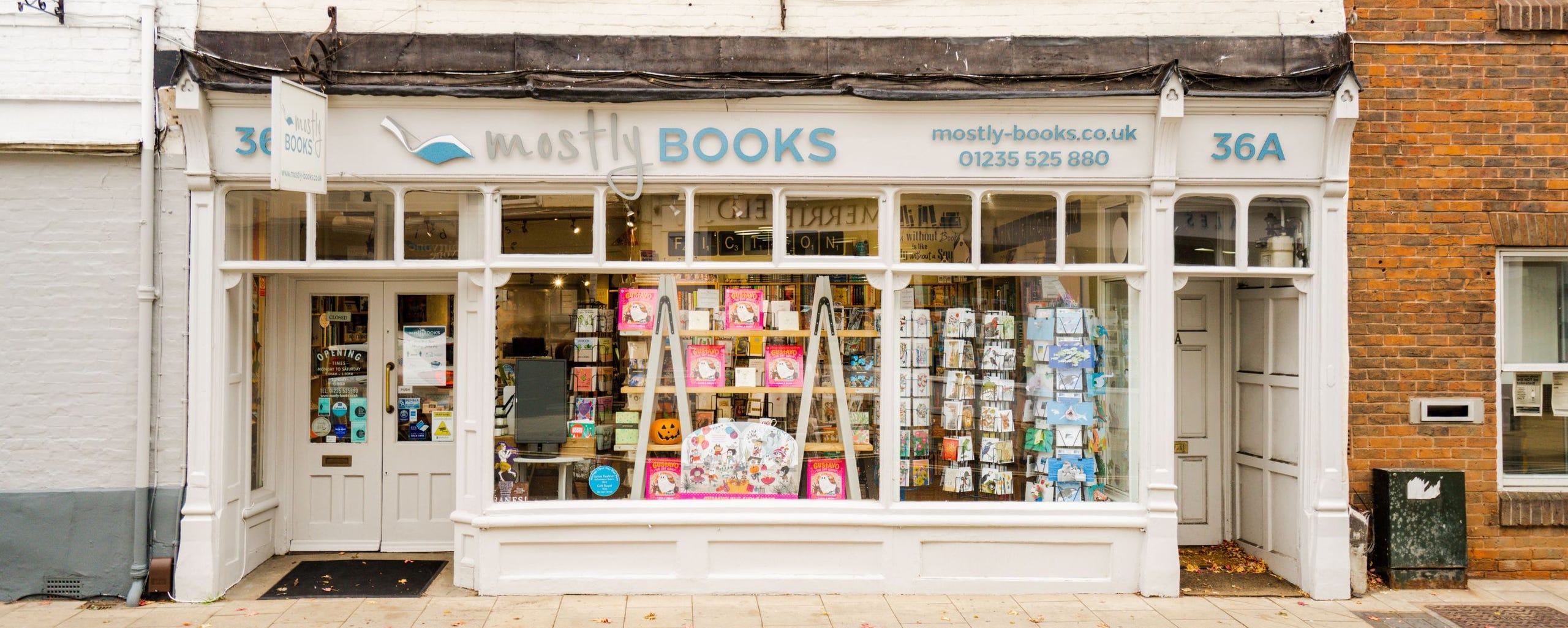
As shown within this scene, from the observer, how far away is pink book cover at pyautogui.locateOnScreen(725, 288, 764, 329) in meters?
7.42

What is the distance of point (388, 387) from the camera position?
805 centimetres

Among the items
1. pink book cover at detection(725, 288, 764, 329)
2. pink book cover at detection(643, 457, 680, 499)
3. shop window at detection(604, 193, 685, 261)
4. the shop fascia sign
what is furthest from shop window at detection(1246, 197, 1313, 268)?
pink book cover at detection(643, 457, 680, 499)

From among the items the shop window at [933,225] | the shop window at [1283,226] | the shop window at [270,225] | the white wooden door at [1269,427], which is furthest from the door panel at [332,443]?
the white wooden door at [1269,427]

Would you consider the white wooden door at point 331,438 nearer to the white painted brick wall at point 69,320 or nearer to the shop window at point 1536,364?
the white painted brick wall at point 69,320

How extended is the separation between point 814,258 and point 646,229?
1.27 m

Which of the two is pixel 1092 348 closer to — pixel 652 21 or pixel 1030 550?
pixel 1030 550

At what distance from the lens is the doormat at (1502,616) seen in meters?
6.46

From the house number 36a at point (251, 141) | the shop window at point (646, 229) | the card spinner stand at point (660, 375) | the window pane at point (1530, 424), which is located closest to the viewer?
the house number 36a at point (251, 141)

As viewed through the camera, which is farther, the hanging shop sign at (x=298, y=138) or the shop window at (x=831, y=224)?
the shop window at (x=831, y=224)

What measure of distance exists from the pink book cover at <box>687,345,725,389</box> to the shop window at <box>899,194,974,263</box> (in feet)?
5.21

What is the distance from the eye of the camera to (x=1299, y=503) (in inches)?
288

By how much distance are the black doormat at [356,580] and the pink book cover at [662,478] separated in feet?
5.79

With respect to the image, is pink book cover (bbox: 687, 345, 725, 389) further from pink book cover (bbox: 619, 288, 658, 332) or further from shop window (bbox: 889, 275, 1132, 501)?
shop window (bbox: 889, 275, 1132, 501)

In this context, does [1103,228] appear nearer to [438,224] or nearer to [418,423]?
[438,224]
